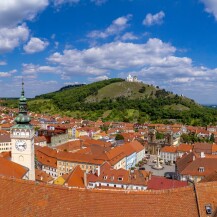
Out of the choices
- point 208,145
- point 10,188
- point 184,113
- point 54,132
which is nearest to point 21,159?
point 10,188

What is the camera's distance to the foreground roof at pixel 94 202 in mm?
17203

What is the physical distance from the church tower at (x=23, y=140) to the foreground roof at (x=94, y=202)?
2613 cm

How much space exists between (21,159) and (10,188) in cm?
2746

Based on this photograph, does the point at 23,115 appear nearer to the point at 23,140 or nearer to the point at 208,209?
the point at 23,140

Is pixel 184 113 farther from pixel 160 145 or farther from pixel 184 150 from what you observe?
pixel 184 150

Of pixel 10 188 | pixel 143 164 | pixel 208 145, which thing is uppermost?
pixel 10 188

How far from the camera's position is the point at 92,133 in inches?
5217

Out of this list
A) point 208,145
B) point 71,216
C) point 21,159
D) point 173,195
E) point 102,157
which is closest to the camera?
point 71,216

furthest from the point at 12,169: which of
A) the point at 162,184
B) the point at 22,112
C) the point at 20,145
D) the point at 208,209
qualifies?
the point at 208,209

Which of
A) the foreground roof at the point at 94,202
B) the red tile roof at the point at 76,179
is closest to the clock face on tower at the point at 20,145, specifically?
the red tile roof at the point at 76,179

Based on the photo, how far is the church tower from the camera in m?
44.1

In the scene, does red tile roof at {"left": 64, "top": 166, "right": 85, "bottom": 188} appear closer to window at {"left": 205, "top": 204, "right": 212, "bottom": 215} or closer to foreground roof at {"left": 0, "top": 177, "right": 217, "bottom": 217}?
foreground roof at {"left": 0, "top": 177, "right": 217, "bottom": 217}

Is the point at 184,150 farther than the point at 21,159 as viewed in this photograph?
Yes

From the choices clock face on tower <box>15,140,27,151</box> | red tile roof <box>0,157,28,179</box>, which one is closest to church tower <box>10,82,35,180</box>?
clock face on tower <box>15,140,27,151</box>
